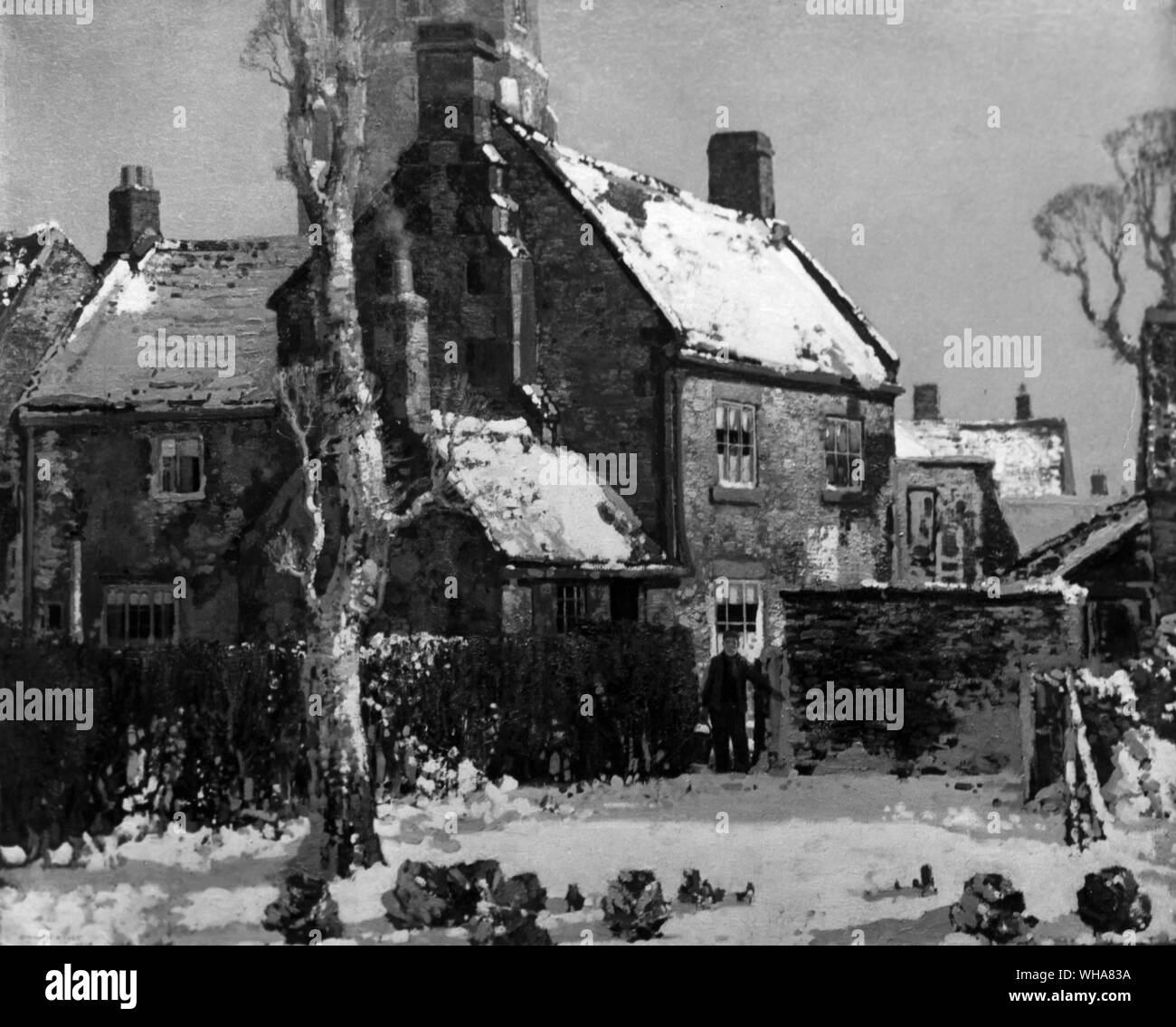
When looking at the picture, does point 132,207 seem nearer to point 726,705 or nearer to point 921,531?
point 726,705

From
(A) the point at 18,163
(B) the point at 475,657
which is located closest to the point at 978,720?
(B) the point at 475,657

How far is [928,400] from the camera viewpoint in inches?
508

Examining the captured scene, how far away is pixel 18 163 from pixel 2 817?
4.19 metres

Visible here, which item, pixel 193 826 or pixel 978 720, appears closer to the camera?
pixel 193 826

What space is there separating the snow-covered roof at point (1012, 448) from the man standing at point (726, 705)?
82.5 inches

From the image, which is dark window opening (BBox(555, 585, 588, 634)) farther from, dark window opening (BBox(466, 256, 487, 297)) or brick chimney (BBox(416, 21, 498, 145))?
brick chimney (BBox(416, 21, 498, 145))

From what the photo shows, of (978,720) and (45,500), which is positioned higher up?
(45,500)

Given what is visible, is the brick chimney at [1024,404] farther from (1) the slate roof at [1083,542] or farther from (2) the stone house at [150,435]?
(2) the stone house at [150,435]

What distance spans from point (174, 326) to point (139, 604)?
2.37 m

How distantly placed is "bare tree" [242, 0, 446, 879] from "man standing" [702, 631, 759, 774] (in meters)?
2.44
